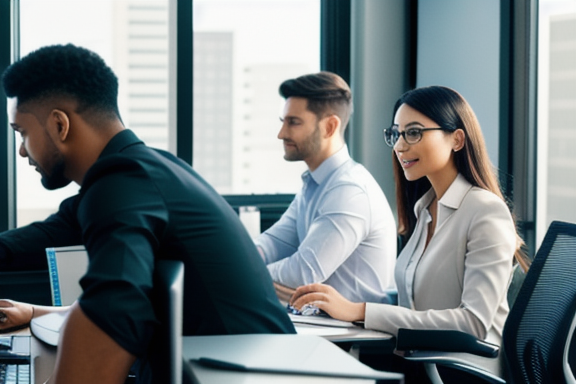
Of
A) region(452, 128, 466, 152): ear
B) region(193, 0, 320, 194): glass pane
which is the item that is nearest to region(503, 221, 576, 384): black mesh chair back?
region(452, 128, 466, 152): ear

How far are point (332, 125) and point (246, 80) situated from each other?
1.15m

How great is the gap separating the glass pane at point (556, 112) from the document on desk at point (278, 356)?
8.72ft

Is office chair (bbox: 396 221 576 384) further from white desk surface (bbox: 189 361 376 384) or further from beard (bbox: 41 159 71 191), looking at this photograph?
white desk surface (bbox: 189 361 376 384)

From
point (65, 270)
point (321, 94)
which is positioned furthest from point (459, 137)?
point (65, 270)

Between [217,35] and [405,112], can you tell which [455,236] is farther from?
[217,35]

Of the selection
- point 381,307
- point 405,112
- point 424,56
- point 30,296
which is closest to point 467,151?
point 405,112

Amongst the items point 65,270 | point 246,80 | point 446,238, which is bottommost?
point 65,270

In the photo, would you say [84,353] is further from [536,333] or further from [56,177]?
[536,333]

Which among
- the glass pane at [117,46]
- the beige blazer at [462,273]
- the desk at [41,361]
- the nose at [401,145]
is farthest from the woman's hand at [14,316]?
the glass pane at [117,46]

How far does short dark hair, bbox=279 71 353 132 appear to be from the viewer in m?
3.36

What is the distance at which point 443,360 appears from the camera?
210 cm

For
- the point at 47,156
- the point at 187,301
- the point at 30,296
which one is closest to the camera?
the point at 187,301

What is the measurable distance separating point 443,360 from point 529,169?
171 centimetres

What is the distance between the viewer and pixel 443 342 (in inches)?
79.4
